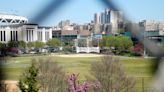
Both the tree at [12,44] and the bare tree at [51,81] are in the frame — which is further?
the bare tree at [51,81]

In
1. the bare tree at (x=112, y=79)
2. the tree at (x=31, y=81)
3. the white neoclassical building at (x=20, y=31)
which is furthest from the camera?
the bare tree at (x=112, y=79)

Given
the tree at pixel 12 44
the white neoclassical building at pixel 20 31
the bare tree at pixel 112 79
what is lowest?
the bare tree at pixel 112 79

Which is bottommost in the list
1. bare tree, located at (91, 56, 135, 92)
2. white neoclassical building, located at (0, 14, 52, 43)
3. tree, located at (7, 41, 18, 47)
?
bare tree, located at (91, 56, 135, 92)

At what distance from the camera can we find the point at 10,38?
0.22 meters

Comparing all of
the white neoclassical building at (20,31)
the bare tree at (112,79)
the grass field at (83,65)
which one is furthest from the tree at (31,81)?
the white neoclassical building at (20,31)

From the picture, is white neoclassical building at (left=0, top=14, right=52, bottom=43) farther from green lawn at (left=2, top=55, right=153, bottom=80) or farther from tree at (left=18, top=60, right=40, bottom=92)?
tree at (left=18, top=60, right=40, bottom=92)

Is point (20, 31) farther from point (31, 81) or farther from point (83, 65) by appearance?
point (83, 65)

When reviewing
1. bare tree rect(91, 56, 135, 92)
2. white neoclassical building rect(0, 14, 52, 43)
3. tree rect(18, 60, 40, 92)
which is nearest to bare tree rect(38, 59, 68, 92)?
tree rect(18, 60, 40, 92)

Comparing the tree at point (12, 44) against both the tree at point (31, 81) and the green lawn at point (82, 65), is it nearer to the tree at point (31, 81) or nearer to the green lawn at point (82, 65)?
the green lawn at point (82, 65)

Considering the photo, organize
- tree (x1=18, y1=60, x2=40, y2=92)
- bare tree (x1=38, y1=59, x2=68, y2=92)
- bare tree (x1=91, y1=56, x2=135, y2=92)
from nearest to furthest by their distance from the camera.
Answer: bare tree (x1=38, y1=59, x2=68, y2=92) < tree (x1=18, y1=60, x2=40, y2=92) < bare tree (x1=91, y1=56, x2=135, y2=92)

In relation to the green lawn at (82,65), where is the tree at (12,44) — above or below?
above

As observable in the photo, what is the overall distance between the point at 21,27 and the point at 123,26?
62mm

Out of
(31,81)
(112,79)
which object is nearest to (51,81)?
(31,81)

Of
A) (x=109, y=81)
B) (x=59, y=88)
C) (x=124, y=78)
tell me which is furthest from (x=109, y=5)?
(x=124, y=78)
